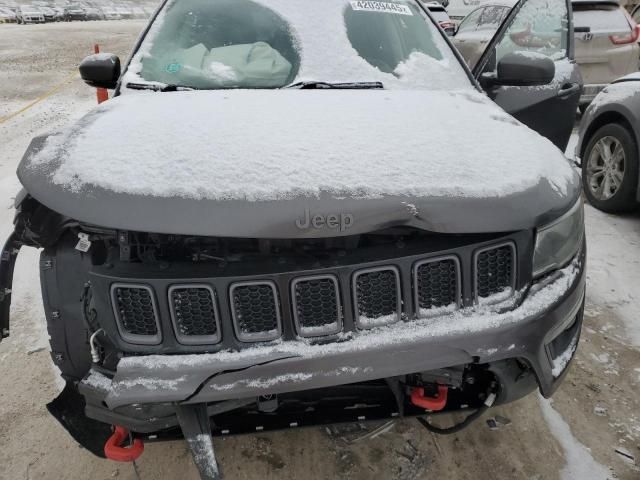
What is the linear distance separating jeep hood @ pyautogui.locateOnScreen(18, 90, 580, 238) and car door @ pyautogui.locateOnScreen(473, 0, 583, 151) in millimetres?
1495

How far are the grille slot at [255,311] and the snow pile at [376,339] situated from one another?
4 centimetres

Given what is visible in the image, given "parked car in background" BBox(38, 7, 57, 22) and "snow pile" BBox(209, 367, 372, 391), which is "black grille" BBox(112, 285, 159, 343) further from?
"parked car in background" BBox(38, 7, 57, 22)

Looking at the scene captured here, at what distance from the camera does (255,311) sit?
5.13ft

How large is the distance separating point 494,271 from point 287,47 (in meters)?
1.72

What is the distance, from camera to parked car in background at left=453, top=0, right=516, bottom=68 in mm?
6086

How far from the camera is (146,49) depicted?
2.83 metres

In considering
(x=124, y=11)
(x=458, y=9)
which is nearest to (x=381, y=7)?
(x=458, y=9)

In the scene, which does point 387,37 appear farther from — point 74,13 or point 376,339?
point 74,13

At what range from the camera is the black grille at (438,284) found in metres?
1.62

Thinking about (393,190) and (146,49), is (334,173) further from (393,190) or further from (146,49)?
(146,49)

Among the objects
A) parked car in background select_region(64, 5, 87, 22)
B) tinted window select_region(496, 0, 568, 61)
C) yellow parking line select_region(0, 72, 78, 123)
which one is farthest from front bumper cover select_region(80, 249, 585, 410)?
parked car in background select_region(64, 5, 87, 22)

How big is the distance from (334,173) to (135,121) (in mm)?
884

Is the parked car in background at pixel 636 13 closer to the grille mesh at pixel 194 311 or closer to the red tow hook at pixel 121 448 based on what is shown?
the grille mesh at pixel 194 311

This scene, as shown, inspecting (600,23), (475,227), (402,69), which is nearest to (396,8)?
(402,69)
